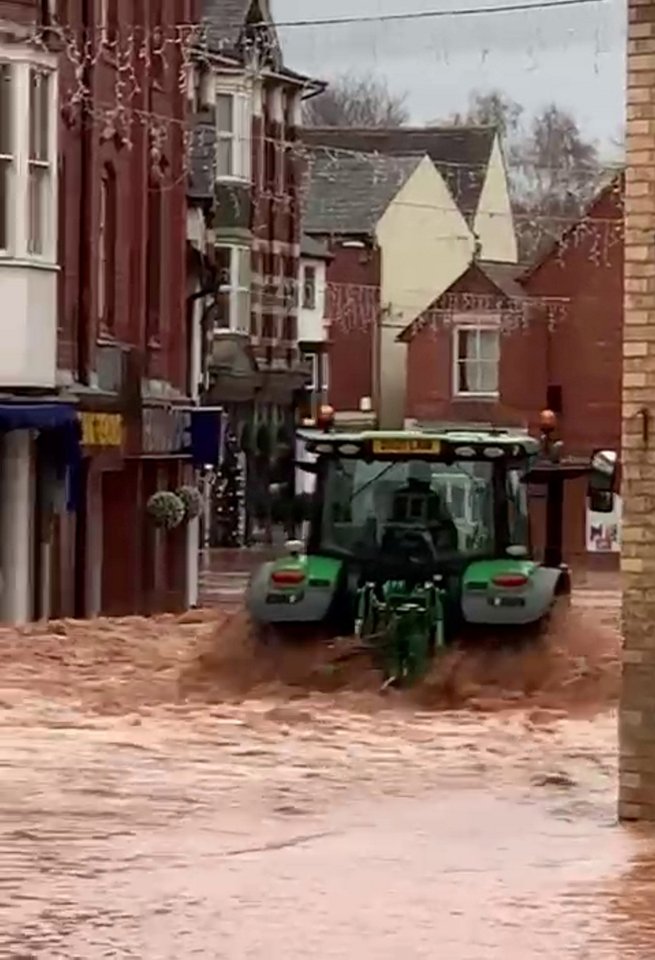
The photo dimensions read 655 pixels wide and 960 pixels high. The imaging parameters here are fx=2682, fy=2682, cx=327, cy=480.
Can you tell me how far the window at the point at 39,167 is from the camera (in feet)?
100

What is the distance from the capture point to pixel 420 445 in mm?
21797

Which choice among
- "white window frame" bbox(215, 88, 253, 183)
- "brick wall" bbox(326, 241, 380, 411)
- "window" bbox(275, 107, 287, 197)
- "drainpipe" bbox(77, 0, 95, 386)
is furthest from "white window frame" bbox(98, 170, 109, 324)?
"brick wall" bbox(326, 241, 380, 411)

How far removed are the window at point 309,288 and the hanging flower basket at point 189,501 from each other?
28299 millimetres

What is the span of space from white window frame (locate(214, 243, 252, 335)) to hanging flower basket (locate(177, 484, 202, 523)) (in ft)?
68.6

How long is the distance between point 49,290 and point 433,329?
2915 cm

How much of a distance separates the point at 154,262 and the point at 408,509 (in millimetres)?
17070

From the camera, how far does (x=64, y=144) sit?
3231cm

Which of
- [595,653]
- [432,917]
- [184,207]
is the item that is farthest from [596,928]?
[184,207]

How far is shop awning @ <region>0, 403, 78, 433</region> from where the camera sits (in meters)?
30.1

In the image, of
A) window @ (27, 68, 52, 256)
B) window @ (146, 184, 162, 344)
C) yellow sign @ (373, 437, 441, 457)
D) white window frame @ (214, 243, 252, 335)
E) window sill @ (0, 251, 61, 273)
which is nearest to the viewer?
yellow sign @ (373, 437, 441, 457)

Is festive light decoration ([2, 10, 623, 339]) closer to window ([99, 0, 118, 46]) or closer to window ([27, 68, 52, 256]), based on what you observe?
window ([99, 0, 118, 46])

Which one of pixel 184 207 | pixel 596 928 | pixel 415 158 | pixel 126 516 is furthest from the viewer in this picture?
pixel 415 158

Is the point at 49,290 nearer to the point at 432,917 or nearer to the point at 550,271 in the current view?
the point at 432,917

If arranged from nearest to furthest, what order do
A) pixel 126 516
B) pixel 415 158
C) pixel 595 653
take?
pixel 595 653
pixel 126 516
pixel 415 158
